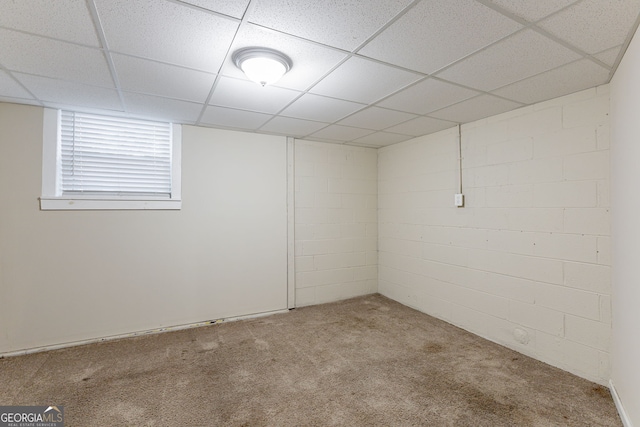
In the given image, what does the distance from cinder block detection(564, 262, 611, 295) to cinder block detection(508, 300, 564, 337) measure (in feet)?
0.99

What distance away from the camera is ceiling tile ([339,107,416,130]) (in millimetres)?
2924

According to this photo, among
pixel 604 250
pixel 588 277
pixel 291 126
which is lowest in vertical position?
pixel 588 277

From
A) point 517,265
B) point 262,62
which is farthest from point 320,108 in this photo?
point 517,265

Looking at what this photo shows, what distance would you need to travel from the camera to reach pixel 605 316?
2205mm

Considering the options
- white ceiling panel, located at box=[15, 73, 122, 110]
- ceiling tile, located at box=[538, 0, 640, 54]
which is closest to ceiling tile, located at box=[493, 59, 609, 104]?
ceiling tile, located at box=[538, 0, 640, 54]

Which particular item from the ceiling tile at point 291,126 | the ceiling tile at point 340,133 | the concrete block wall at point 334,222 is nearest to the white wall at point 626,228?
the ceiling tile at point 340,133

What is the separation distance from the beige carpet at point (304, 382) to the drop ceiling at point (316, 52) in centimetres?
226

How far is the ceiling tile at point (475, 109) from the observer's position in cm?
259

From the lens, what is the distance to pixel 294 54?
185cm

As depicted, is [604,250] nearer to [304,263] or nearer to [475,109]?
[475,109]

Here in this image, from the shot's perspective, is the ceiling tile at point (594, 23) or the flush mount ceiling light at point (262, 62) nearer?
the ceiling tile at point (594, 23)

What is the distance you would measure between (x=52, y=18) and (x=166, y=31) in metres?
0.53

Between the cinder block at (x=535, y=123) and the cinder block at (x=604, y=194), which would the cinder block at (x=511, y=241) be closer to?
the cinder block at (x=604, y=194)

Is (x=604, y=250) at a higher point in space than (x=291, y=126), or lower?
lower
